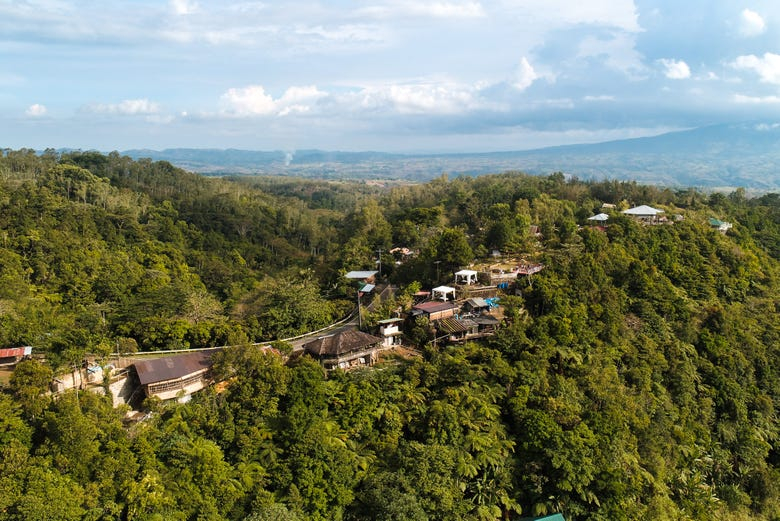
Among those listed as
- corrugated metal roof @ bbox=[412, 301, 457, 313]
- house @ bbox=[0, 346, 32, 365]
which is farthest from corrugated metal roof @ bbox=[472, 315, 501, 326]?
house @ bbox=[0, 346, 32, 365]

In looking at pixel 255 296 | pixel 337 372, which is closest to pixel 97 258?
pixel 255 296

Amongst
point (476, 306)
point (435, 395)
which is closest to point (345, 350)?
point (435, 395)

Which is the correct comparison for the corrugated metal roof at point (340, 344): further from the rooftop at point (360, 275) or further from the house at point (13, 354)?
the rooftop at point (360, 275)

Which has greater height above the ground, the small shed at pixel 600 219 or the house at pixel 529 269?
the small shed at pixel 600 219

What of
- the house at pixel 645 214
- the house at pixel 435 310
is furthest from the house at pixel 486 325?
the house at pixel 645 214

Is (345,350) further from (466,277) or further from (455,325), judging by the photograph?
(466,277)

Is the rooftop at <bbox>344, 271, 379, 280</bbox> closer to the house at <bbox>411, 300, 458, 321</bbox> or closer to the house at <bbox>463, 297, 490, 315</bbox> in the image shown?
the house at <bbox>411, 300, 458, 321</bbox>

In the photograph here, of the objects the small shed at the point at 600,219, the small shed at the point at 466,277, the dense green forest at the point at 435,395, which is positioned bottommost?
the dense green forest at the point at 435,395
